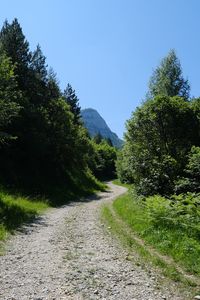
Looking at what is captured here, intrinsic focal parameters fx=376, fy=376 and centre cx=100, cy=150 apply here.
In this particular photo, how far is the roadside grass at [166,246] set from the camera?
10.6m

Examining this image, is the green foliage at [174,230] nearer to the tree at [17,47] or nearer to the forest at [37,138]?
the forest at [37,138]

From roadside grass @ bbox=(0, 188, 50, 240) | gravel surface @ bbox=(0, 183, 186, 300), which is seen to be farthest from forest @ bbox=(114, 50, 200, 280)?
gravel surface @ bbox=(0, 183, 186, 300)

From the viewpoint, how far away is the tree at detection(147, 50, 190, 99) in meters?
50.9

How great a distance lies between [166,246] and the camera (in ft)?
43.9

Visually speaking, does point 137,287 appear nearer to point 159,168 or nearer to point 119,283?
point 119,283

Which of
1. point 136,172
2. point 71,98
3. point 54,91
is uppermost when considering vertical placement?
point 71,98

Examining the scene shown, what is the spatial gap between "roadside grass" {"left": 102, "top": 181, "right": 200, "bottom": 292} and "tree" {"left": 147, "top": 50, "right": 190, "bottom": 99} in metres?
34.1

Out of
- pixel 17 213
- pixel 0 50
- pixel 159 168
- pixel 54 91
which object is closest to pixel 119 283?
pixel 17 213

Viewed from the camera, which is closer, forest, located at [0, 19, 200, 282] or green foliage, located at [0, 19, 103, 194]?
forest, located at [0, 19, 200, 282]

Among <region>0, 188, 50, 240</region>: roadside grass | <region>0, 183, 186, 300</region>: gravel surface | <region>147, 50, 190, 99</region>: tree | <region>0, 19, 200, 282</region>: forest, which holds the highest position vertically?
A: <region>147, 50, 190, 99</region>: tree

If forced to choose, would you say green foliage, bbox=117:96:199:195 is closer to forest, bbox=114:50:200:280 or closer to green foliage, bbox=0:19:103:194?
forest, bbox=114:50:200:280

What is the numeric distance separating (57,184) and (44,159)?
201 inches

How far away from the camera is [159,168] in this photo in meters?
27.9

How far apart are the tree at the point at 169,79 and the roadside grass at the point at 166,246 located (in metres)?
34.1
